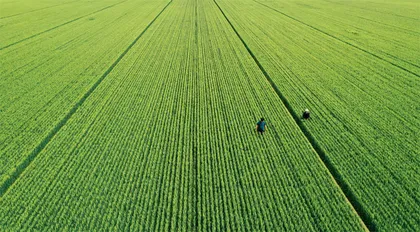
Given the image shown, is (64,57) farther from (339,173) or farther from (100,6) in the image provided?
(100,6)

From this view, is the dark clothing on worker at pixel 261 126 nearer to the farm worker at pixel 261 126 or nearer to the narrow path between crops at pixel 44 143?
the farm worker at pixel 261 126

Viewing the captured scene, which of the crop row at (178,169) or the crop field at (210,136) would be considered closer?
the crop row at (178,169)

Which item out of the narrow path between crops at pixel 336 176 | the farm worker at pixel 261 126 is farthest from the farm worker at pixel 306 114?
the farm worker at pixel 261 126

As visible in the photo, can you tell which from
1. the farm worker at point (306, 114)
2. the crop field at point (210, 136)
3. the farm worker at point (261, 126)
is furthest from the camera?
the farm worker at point (306, 114)

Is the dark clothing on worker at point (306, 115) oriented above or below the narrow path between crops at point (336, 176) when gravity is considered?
above

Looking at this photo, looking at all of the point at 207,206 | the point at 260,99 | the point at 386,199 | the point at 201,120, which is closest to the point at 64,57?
the point at 201,120

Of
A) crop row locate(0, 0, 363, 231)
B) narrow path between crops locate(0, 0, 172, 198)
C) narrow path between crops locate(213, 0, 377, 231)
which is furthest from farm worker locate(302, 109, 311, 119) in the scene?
narrow path between crops locate(0, 0, 172, 198)

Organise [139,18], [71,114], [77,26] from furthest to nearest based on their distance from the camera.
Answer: [139,18] → [77,26] → [71,114]
